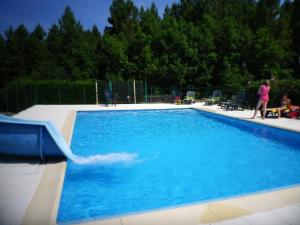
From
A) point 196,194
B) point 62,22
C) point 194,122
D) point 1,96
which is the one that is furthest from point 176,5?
point 196,194

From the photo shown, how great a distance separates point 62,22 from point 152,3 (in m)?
15.6

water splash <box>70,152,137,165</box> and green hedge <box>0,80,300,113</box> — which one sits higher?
green hedge <box>0,80,300,113</box>

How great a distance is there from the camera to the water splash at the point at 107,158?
232 inches

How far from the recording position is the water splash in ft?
19.3

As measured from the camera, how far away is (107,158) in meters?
6.20

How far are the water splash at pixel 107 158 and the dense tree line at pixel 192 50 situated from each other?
15.5 meters

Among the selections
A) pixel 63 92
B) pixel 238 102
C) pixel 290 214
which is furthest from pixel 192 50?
pixel 290 214

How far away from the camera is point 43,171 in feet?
13.7

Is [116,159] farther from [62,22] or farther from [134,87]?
[62,22]

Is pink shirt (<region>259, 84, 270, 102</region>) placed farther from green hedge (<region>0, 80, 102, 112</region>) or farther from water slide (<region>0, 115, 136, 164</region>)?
green hedge (<region>0, 80, 102, 112</region>)

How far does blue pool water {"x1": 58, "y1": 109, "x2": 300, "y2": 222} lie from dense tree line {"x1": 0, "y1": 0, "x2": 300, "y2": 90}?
41.3ft

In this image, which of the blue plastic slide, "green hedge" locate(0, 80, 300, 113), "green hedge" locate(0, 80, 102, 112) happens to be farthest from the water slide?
"green hedge" locate(0, 80, 102, 112)

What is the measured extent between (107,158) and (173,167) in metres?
1.70

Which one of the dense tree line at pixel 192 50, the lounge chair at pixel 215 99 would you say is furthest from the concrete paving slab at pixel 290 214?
the dense tree line at pixel 192 50
